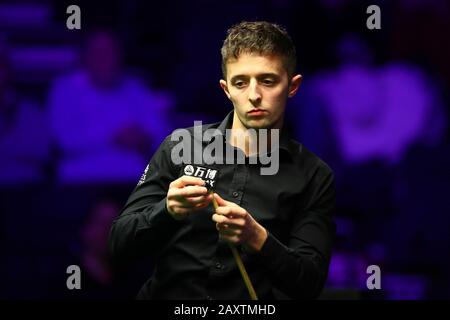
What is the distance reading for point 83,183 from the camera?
3.50 metres

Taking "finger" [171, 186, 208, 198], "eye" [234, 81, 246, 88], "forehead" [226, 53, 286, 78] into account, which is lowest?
"finger" [171, 186, 208, 198]

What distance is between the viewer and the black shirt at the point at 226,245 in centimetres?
194

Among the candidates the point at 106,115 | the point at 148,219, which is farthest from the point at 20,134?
the point at 148,219

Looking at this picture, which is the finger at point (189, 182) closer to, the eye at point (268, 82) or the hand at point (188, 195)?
the hand at point (188, 195)

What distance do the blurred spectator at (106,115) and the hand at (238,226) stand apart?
67.7 inches

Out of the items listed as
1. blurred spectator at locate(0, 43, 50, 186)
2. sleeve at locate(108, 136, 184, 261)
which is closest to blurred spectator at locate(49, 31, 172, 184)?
blurred spectator at locate(0, 43, 50, 186)

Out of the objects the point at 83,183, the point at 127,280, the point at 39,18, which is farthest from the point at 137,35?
the point at 127,280

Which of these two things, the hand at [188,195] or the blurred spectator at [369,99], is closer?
the hand at [188,195]

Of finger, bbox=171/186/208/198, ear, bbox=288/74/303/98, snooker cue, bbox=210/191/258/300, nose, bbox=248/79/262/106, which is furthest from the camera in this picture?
ear, bbox=288/74/303/98

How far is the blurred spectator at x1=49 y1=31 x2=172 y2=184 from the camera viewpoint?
3.51 metres

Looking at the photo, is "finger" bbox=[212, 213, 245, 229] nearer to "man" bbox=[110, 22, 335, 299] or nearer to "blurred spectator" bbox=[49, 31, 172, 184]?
"man" bbox=[110, 22, 335, 299]

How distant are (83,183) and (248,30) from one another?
167 centimetres

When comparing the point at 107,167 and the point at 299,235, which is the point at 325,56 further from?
the point at 299,235

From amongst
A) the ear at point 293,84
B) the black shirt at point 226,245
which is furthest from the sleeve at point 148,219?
the ear at point 293,84
